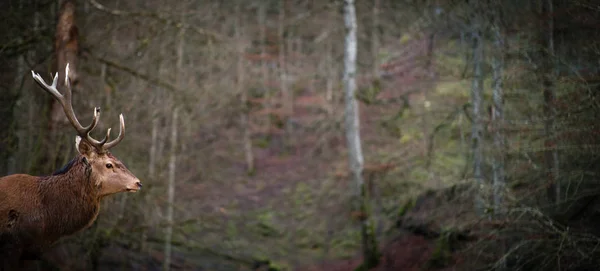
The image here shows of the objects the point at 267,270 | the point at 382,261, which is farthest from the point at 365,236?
the point at 267,270

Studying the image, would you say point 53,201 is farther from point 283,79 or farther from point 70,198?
point 283,79

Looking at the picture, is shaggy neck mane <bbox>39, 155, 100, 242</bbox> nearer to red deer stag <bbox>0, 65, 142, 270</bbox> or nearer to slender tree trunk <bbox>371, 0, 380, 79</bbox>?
red deer stag <bbox>0, 65, 142, 270</bbox>

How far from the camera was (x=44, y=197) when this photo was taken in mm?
6336

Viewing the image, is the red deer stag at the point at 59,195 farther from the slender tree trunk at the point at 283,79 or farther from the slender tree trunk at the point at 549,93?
the slender tree trunk at the point at 283,79

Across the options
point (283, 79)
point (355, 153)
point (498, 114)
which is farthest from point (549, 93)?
point (283, 79)

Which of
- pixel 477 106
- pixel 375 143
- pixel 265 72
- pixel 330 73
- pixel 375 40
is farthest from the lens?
pixel 265 72

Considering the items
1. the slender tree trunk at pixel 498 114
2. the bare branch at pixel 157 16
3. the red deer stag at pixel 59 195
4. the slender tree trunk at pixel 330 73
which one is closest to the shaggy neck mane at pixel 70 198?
the red deer stag at pixel 59 195

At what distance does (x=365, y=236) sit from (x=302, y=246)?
452 cm

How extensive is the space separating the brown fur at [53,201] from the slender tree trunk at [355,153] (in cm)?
815

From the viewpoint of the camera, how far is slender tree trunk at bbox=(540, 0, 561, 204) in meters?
8.20

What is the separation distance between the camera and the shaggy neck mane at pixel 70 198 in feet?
20.8

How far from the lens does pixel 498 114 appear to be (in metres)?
9.52

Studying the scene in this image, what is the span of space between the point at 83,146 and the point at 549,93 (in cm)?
698

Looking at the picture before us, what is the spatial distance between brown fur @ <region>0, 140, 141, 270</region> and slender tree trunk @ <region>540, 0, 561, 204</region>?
19.7ft
